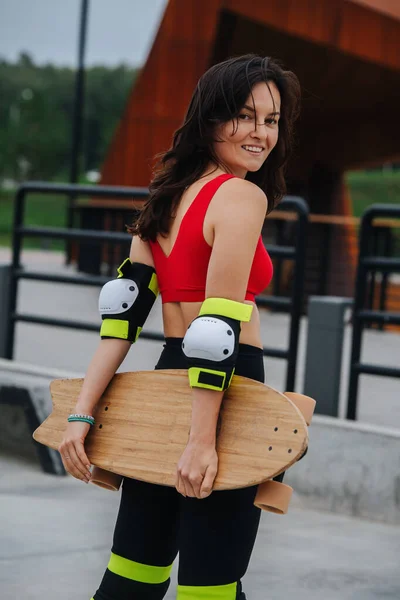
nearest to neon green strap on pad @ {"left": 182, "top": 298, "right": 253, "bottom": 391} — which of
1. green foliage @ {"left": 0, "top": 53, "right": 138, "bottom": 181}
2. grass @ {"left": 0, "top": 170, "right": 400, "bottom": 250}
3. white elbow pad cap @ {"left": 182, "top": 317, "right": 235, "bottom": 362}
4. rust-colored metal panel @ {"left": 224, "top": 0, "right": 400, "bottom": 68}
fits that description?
white elbow pad cap @ {"left": 182, "top": 317, "right": 235, "bottom": 362}

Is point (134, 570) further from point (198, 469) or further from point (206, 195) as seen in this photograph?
point (206, 195)

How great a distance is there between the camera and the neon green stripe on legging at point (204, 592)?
2.15 metres

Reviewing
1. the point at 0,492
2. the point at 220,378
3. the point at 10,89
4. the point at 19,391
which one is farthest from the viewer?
the point at 10,89

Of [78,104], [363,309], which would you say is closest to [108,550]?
[363,309]

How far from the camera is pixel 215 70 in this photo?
88.2 inches

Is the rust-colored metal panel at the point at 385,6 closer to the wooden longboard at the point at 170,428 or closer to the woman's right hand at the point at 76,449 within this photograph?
the wooden longboard at the point at 170,428

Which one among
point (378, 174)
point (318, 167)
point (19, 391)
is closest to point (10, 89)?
Result: point (378, 174)

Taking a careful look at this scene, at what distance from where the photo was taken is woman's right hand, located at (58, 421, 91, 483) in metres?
2.25

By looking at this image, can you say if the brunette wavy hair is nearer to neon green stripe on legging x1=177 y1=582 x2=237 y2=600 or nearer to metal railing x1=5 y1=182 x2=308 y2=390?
neon green stripe on legging x1=177 y1=582 x2=237 y2=600

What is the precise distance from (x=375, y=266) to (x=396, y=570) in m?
1.65

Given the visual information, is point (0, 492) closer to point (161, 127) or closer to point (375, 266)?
point (375, 266)

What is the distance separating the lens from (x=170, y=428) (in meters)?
2.19

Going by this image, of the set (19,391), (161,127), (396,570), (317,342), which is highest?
(161,127)

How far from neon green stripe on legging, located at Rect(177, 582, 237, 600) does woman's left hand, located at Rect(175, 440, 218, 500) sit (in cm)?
23
